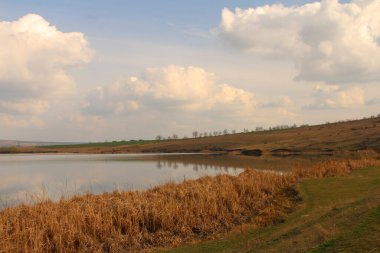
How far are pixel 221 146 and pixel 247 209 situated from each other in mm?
102039

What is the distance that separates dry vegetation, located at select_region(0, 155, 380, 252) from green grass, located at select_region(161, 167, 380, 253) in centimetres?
106

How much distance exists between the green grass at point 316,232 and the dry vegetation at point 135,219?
41.8 inches

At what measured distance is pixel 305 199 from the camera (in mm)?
17391

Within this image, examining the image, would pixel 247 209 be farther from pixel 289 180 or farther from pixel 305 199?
pixel 289 180

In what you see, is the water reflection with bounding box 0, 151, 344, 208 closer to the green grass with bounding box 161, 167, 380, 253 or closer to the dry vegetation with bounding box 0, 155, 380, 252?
the dry vegetation with bounding box 0, 155, 380, 252

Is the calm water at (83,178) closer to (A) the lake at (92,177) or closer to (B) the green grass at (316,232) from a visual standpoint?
(A) the lake at (92,177)

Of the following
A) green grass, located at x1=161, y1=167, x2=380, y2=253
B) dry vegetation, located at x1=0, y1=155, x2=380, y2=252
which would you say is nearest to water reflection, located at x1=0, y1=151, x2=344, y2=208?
dry vegetation, located at x1=0, y1=155, x2=380, y2=252

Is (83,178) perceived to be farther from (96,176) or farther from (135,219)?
(135,219)

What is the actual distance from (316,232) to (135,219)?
7.22m

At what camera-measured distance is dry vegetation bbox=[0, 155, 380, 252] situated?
12742 mm

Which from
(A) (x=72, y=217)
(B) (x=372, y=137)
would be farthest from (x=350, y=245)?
(B) (x=372, y=137)

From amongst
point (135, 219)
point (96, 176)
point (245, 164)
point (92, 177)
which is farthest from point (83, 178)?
point (135, 219)

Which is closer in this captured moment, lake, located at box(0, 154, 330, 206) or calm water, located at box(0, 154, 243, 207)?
calm water, located at box(0, 154, 243, 207)

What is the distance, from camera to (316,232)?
10.5m
